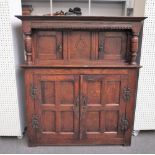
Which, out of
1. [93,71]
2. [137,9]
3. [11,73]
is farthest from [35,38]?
[137,9]

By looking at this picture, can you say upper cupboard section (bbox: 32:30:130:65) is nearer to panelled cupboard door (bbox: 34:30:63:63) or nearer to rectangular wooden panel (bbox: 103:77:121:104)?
panelled cupboard door (bbox: 34:30:63:63)

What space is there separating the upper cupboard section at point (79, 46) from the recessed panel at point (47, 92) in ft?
0.66

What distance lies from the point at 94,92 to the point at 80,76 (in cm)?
22

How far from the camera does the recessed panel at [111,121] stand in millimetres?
1764

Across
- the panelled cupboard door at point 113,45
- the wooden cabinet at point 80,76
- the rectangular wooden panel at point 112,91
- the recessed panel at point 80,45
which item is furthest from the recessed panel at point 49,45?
the rectangular wooden panel at point 112,91

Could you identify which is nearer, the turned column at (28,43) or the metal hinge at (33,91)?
the turned column at (28,43)

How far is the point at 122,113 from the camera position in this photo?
1760 millimetres

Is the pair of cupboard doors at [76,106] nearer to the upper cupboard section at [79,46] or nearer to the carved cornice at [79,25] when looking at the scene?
the upper cupboard section at [79,46]

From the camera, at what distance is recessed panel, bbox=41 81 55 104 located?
1.67 m

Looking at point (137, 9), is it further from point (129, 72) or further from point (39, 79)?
point (39, 79)

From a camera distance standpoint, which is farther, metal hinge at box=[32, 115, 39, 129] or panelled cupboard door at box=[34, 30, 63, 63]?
metal hinge at box=[32, 115, 39, 129]

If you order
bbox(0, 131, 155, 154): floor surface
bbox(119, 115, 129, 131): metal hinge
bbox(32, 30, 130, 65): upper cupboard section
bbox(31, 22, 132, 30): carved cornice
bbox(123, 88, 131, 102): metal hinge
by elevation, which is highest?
bbox(31, 22, 132, 30): carved cornice

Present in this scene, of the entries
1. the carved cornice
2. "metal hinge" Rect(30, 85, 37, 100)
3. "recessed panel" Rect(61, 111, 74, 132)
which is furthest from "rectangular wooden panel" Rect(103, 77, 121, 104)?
"metal hinge" Rect(30, 85, 37, 100)

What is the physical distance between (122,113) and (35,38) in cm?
112
